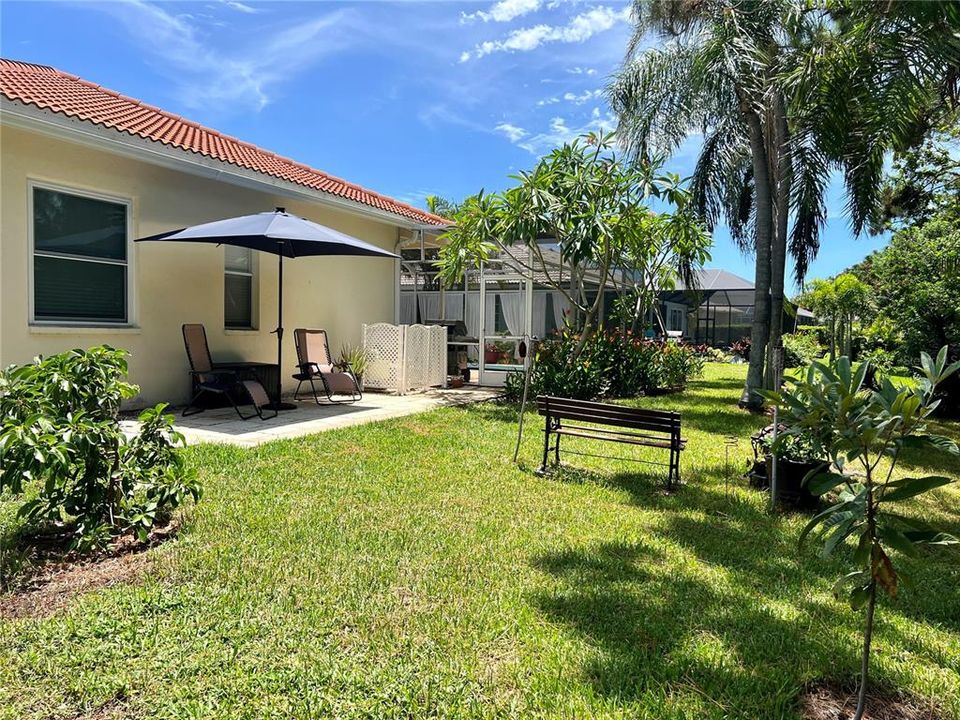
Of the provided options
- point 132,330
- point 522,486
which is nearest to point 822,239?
point 522,486

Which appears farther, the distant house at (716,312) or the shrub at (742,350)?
the distant house at (716,312)

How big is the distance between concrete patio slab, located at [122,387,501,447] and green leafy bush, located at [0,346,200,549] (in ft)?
9.14

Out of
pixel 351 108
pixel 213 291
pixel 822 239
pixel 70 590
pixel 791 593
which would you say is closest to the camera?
pixel 70 590

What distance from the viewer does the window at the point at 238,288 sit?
10078 mm

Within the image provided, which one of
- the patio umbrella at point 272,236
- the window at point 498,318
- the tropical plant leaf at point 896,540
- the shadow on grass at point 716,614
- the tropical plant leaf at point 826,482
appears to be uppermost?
the patio umbrella at point 272,236

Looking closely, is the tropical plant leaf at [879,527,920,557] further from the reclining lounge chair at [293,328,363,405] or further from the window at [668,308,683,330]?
the window at [668,308,683,330]

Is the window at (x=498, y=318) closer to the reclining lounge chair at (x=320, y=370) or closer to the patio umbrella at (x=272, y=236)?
the reclining lounge chair at (x=320, y=370)

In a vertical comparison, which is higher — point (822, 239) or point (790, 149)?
point (790, 149)

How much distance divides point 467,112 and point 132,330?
43.4ft

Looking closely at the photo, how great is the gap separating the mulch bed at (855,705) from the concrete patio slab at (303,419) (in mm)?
5791

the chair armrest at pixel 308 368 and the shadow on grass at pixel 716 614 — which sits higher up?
the chair armrest at pixel 308 368

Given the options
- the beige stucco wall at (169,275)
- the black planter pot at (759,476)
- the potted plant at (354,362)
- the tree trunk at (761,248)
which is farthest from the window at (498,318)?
the black planter pot at (759,476)

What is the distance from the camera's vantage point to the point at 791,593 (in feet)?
11.3

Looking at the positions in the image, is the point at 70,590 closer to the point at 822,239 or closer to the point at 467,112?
the point at 822,239
